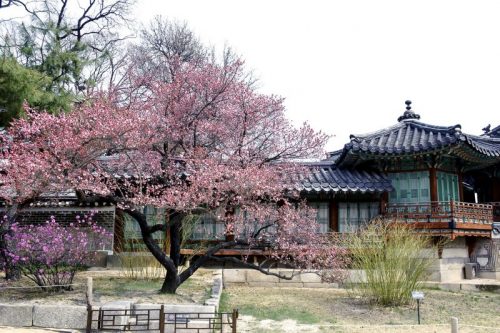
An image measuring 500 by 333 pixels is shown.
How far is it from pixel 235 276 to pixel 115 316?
616 cm

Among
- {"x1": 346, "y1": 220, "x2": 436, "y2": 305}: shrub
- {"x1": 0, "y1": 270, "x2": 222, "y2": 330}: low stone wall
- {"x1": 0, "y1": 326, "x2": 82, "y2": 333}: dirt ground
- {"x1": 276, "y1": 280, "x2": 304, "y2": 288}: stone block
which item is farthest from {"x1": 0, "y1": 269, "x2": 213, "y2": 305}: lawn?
{"x1": 346, "y1": 220, "x2": 436, "y2": 305}: shrub

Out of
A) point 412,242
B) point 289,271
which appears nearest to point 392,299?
point 412,242

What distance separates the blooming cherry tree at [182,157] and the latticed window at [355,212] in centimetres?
379

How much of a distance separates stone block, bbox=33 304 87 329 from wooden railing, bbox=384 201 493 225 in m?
9.76

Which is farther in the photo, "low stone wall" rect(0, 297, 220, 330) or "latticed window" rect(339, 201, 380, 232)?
"latticed window" rect(339, 201, 380, 232)

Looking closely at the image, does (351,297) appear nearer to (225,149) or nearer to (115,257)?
(225,149)

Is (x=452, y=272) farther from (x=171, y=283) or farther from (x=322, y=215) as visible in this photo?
(x=171, y=283)

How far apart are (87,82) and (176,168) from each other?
30.9 feet

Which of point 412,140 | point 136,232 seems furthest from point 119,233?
point 412,140

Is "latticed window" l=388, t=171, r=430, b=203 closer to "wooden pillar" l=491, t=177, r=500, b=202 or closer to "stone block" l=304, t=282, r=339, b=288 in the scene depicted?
"stone block" l=304, t=282, r=339, b=288

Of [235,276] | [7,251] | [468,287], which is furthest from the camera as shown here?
[235,276]

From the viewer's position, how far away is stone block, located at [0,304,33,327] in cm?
756

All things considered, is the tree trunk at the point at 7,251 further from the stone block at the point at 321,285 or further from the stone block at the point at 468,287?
the stone block at the point at 468,287

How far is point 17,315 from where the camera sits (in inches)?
299
